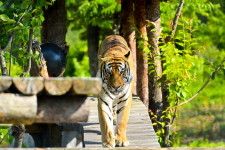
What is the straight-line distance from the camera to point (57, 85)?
12.1 ft

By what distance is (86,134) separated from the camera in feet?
26.2

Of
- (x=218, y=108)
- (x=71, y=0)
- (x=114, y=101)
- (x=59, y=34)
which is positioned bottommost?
(x=218, y=108)

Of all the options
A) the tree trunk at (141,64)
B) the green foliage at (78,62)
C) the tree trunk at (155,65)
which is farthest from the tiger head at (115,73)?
the green foliage at (78,62)

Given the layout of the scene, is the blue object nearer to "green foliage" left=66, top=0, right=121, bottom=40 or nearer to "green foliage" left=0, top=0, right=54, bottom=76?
"green foliage" left=0, top=0, right=54, bottom=76

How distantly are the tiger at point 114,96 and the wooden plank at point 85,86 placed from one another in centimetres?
324

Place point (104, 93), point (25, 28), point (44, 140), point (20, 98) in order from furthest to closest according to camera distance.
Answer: point (44, 140)
point (104, 93)
point (25, 28)
point (20, 98)

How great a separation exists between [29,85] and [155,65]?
5845 millimetres

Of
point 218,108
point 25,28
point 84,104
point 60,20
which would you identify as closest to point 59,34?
point 60,20

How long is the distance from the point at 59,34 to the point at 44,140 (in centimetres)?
183

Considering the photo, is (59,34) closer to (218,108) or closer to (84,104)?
(84,104)

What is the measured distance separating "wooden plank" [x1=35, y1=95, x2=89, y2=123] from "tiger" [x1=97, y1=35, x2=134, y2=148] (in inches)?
120

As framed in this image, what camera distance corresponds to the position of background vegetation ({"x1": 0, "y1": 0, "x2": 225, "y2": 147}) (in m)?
6.50

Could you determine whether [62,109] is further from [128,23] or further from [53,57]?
[128,23]

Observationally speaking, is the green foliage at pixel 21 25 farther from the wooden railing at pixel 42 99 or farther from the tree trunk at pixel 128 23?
the tree trunk at pixel 128 23
